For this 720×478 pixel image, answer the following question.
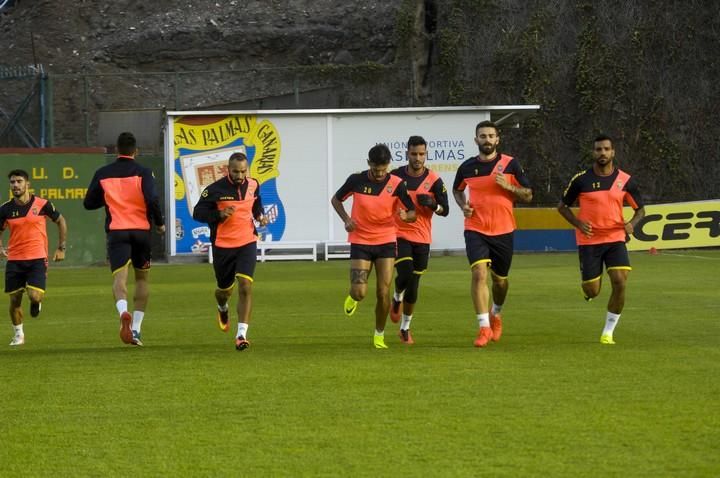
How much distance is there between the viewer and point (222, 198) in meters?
13.9

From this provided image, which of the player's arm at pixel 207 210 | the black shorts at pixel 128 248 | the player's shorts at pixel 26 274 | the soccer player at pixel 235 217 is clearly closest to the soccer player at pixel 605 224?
the soccer player at pixel 235 217

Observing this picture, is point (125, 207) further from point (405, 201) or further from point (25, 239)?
point (405, 201)

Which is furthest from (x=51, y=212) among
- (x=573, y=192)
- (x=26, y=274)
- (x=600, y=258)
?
(x=600, y=258)

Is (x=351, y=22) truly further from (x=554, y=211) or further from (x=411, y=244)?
(x=411, y=244)

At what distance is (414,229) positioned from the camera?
14.3m

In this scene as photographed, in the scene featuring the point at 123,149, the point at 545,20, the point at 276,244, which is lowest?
the point at 276,244

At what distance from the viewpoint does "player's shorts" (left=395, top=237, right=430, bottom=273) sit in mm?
14258

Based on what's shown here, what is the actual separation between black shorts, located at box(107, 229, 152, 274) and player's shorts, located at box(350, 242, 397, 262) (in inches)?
87.7

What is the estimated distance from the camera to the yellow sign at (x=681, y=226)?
34938 millimetres

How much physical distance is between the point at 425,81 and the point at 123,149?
34210 mm

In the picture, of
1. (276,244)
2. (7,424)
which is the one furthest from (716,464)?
(276,244)

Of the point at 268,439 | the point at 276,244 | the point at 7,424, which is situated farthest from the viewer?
the point at 276,244

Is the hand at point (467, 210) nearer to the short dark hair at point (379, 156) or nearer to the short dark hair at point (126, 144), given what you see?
the short dark hair at point (379, 156)

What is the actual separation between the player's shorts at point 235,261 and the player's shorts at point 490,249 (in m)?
2.13
